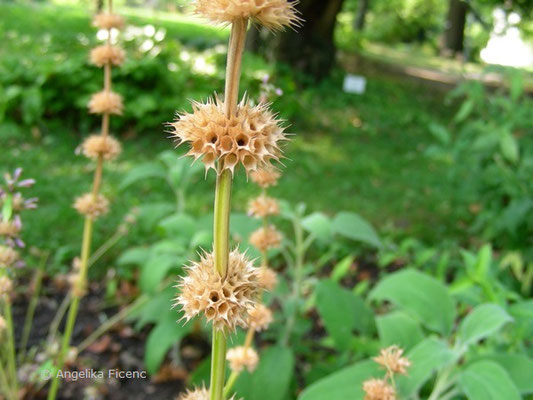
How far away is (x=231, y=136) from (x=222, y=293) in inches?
7.3

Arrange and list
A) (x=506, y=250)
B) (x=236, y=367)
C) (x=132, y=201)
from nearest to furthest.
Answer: (x=236, y=367)
(x=506, y=250)
(x=132, y=201)

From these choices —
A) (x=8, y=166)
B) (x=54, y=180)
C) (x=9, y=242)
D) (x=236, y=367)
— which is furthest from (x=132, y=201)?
(x=236, y=367)

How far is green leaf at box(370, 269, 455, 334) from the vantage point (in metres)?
1.64

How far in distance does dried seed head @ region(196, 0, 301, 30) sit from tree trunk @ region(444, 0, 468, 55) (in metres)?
15.5

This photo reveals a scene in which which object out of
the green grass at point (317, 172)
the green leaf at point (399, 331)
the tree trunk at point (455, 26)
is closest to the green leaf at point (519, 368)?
the green leaf at point (399, 331)

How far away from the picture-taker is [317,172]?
5.30 meters

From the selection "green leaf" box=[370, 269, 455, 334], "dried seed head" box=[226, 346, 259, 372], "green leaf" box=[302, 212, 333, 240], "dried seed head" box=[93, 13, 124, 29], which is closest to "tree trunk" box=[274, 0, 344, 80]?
"green leaf" box=[302, 212, 333, 240]

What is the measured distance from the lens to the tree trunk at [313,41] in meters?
8.31

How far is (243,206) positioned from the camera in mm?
4266

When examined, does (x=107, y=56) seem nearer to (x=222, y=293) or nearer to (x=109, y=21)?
(x=109, y=21)

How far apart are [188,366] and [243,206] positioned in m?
1.91

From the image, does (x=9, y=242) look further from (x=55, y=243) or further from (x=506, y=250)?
(x=506, y=250)

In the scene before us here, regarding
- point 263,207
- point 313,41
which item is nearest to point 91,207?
point 263,207

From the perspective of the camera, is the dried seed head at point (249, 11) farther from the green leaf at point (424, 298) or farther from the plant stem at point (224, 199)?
the green leaf at point (424, 298)
